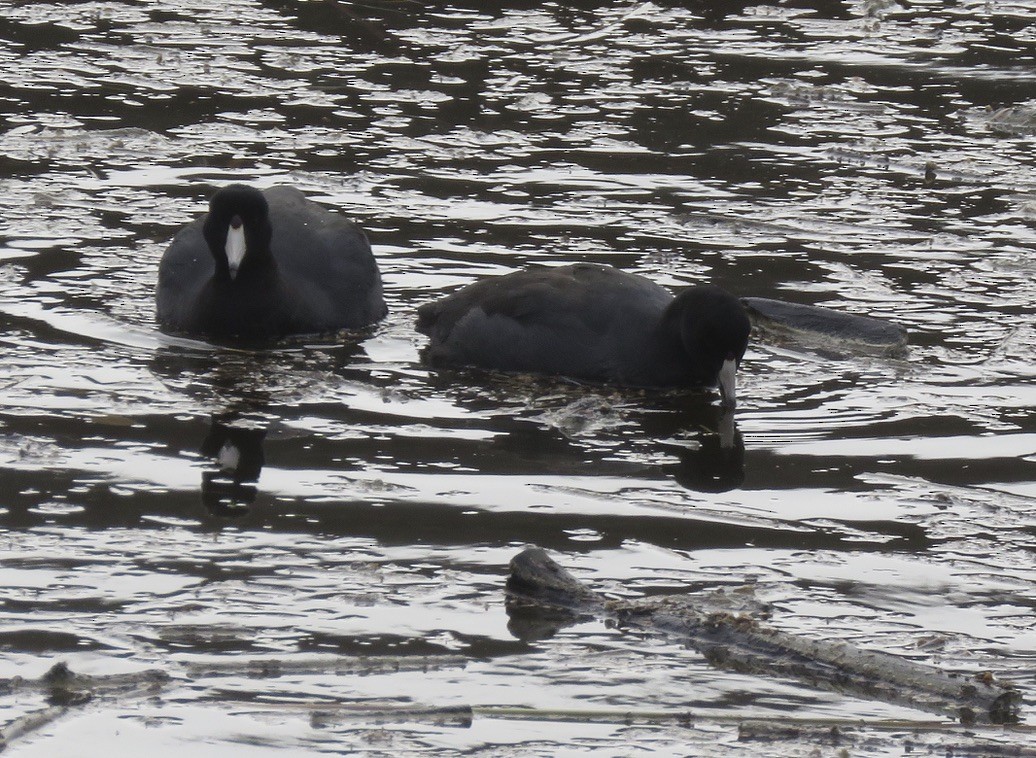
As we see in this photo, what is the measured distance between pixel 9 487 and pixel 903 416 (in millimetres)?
3775

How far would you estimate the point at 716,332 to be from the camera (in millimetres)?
8859

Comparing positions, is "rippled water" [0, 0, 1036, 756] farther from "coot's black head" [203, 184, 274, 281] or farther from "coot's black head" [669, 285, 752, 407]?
"coot's black head" [203, 184, 274, 281]

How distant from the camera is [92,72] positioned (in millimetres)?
14688

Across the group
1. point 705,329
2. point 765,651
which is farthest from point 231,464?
point 765,651

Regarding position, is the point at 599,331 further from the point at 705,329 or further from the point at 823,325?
the point at 823,325

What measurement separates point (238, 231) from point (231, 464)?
7.30 ft

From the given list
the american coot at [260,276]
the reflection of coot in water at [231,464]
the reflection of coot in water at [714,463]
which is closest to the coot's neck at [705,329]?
the reflection of coot in water at [714,463]

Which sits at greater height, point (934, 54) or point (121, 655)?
point (934, 54)

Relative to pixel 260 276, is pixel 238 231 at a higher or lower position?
higher

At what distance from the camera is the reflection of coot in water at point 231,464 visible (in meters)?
7.28

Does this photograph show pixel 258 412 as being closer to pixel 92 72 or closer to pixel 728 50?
pixel 92 72

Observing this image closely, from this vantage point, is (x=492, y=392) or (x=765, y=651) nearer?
(x=765, y=651)

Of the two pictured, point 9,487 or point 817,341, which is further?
point 817,341

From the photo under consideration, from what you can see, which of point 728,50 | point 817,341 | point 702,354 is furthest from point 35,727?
point 728,50
